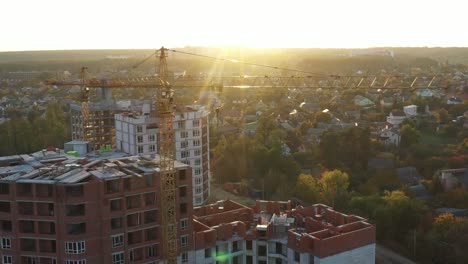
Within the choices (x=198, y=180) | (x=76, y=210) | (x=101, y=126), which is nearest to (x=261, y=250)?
(x=76, y=210)

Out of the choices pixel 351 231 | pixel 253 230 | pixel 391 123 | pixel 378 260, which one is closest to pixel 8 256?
pixel 253 230

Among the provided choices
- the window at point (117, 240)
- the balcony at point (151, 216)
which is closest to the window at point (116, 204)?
the window at point (117, 240)

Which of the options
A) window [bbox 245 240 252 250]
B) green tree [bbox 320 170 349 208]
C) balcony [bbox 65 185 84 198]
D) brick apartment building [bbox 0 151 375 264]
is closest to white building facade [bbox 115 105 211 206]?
green tree [bbox 320 170 349 208]

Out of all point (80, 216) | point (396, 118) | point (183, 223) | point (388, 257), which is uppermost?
point (80, 216)

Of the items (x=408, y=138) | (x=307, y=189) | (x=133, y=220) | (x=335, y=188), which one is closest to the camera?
(x=133, y=220)

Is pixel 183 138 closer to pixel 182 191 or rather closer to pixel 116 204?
pixel 182 191

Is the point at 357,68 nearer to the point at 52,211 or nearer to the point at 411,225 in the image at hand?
the point at 411,225
